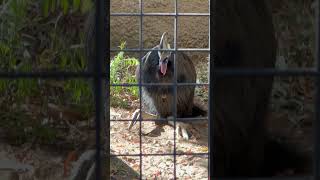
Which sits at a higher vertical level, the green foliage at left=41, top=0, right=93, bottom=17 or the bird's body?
the green foliage at left=41, top=0, right=93, bottom=17

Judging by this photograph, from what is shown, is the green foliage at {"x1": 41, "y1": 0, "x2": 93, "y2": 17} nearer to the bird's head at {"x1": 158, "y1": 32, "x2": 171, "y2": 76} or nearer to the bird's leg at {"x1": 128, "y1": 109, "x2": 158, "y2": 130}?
the bird's head at {"x1": 158, "y1": 32, "x2": 171, "y2": 76}

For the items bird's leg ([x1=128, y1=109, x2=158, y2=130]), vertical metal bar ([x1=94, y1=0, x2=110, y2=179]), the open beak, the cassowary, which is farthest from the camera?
bird's leg ([x1=128, y1=109, x2=158, y2=130])

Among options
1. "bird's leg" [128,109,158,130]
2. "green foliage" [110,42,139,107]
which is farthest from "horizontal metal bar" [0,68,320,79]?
"green foliage" [110,42,139,107]

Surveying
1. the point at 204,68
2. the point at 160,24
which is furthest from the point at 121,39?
the point at 204,68

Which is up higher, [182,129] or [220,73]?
[220,73]

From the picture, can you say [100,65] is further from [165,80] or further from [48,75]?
[165,80]

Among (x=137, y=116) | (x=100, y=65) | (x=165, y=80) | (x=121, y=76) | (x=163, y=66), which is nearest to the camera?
(x=100, y=65)

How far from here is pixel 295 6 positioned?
5.12ft

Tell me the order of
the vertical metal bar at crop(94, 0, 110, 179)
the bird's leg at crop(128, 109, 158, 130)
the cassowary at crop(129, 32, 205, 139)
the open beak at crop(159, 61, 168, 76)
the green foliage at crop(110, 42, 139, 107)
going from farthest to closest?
the green foliage at crop(110, 42, 139, 107)
the bird's leg at crop(128, 109, 158, 130)
the cassowary at crop(129, 32, 205, 139)
the open beak at crop(159, 61, 168, 76)
the vertical metal bar at crop(94, 0, 110, 179)

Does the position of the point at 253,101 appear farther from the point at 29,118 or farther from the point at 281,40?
the point at 29,118

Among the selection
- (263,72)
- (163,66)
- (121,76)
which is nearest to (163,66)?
(163,66)

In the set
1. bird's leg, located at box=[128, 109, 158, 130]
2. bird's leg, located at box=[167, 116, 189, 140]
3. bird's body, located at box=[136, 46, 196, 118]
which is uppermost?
bird's body, located at box=[136, 46, 196, 118]

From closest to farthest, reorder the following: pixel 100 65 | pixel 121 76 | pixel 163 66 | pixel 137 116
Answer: pixel 100 65
pixel 163 66
pixel 137 116
pixel 121 76

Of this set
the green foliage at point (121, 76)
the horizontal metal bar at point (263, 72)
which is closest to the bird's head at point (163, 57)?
the green foliage at point (121, 76)
